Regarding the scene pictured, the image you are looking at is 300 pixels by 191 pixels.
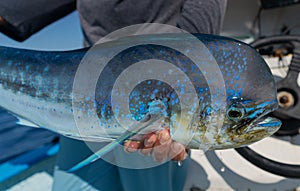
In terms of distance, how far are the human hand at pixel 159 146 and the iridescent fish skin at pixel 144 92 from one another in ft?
0.15

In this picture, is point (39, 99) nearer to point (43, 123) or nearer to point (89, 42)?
point (43, 123)

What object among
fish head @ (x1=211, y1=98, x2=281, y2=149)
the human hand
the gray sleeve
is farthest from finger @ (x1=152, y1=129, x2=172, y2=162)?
the gray sleeve

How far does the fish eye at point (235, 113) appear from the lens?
822 millimetres

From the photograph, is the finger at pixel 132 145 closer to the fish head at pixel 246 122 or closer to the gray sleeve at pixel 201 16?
the fish head at pixel 246 122

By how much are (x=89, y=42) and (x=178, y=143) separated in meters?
0.81

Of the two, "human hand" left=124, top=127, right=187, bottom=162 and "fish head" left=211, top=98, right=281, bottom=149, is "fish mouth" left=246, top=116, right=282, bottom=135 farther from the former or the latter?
"human hand" left=124, top=127, right=187, bottom=162

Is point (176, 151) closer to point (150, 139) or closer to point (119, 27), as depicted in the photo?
point (150, 139)

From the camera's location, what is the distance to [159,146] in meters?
0.97

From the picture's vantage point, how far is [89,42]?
1.47 metres

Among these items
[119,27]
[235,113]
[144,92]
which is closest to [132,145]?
[144,92]

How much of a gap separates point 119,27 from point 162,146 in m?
0.67

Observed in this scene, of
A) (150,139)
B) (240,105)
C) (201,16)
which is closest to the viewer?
(240,105)

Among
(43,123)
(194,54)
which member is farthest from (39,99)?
(194,54)

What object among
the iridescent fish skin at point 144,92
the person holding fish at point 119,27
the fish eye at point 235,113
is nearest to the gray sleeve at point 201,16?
the person holding fish at point 119,27
